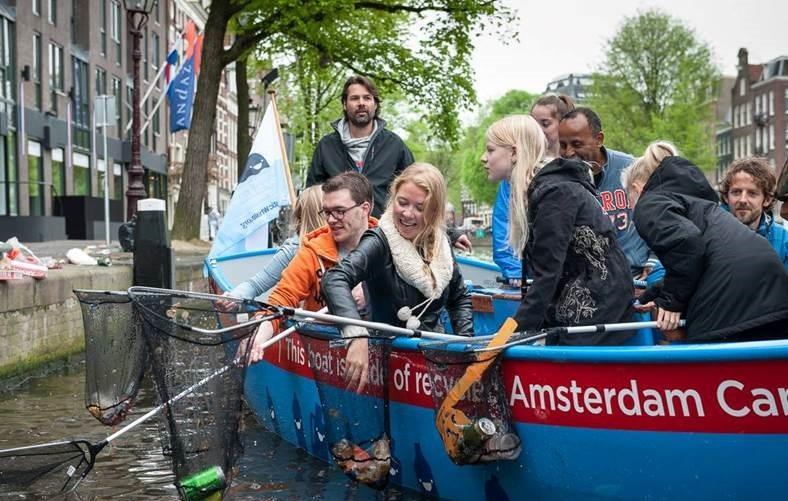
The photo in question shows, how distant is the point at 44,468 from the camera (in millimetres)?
5812

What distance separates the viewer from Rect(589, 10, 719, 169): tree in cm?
5022

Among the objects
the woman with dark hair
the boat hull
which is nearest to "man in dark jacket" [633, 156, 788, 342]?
the woman with dark hair

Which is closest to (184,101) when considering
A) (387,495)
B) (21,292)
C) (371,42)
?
(371,42)

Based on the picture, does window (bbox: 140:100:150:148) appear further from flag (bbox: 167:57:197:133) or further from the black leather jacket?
the black leather jacket

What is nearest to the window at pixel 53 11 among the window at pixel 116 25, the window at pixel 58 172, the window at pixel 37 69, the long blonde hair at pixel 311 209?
the window at pixel 37 69

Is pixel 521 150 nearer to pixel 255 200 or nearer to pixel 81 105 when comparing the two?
pixel 255 200

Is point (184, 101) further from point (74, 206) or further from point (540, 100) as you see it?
point (540, 100)

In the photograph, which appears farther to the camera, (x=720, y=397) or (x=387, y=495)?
(x=387, y=495)

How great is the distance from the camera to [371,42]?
26828 millimetres

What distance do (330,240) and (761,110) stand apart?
71867 mm

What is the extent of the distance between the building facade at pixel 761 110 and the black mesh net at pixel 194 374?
218 feet

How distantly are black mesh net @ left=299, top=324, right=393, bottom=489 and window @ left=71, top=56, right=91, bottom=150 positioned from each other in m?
30.6

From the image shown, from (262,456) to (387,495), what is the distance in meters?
1.47

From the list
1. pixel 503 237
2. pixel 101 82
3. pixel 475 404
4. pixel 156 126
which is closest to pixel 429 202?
pixel 475 404
